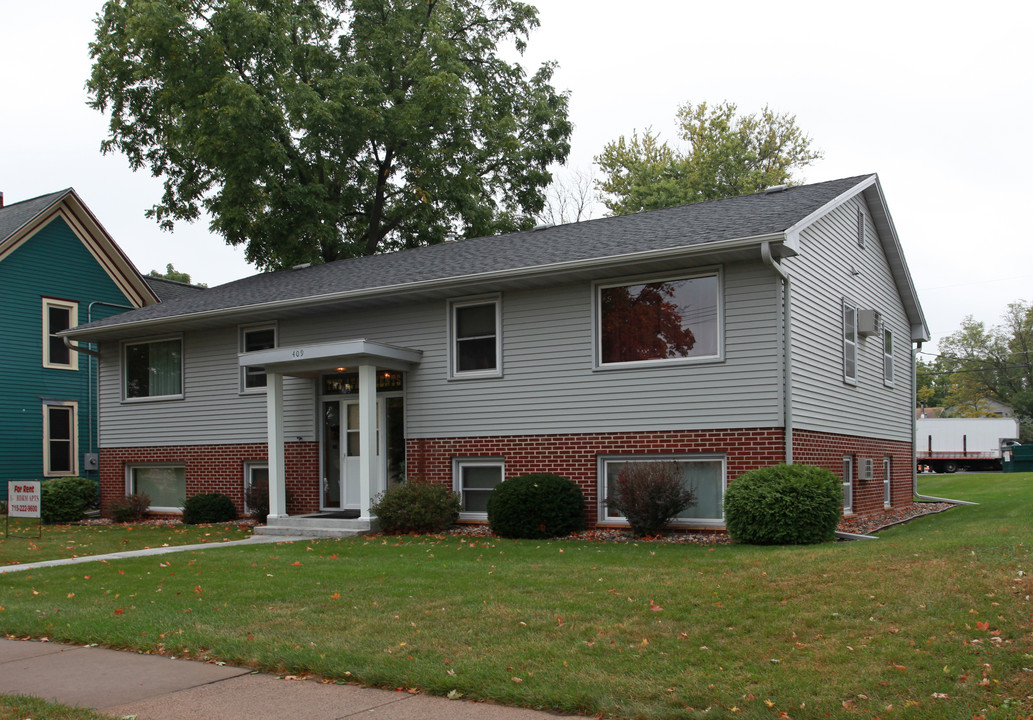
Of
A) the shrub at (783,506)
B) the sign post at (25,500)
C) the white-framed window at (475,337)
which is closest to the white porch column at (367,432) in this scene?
the white-framed window at (475,337)

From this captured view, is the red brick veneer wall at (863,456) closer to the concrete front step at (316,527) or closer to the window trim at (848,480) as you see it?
the window trim at (848,480)

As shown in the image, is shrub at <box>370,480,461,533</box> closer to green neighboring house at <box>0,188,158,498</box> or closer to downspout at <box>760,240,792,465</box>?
downspout at <box>760,240,792,465</box>

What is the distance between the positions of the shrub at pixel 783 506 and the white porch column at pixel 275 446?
8.53 m

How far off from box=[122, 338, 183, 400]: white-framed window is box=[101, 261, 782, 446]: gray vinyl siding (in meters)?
0.36

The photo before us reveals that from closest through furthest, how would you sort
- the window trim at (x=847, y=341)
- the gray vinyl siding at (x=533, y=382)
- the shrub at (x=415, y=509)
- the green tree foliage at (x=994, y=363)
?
the gray vinyl siding at (x=533, y=382)
the shrub at (x=415, y=509)
the window trim at (x=847, y=341)
the green tree foliage at (x=994, y=363)

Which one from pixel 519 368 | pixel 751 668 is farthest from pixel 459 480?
pixel 751 668

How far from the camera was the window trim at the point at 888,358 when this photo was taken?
748 inches

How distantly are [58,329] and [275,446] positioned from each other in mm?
12183

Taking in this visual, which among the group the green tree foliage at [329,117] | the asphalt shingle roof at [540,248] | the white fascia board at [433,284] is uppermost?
the green tree foliage at [329,117]

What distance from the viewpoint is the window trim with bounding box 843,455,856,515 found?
16.3 metres

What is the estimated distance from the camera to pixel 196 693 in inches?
230

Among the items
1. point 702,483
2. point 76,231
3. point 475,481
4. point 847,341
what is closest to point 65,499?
point 76,231

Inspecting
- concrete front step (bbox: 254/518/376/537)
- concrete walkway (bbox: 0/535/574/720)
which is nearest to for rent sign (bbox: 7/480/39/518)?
concrete front step (bbox: 254/518/376/537)

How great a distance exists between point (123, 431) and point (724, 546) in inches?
576
